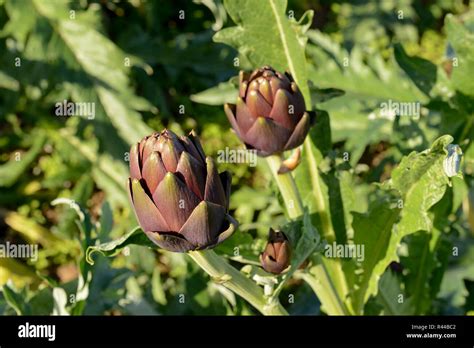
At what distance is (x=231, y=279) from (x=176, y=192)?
6.1 inches

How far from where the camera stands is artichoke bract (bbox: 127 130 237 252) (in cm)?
74

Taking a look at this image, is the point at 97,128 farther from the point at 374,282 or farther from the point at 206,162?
the point at 206,162

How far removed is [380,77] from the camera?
1829 mm

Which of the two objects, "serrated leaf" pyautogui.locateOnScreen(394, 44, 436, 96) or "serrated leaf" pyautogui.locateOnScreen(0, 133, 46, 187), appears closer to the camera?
"serrated leaf" pyautogui.locateOnScreen(394, 44, 436, 96)

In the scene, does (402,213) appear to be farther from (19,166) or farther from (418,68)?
(19,166)

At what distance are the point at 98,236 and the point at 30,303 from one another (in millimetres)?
174

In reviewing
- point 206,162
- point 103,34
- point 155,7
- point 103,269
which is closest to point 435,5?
point 155,7

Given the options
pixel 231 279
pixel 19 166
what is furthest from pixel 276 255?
pixel 19 166

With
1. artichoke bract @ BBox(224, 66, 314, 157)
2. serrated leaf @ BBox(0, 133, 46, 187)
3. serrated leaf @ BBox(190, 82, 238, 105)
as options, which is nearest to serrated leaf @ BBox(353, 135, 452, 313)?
artichoke bract @ BBox(224, 66, 314, 157)

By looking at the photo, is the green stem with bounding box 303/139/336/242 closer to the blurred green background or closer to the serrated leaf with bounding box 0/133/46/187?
the blurred green background

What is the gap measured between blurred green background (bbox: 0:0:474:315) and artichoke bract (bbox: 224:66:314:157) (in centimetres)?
31

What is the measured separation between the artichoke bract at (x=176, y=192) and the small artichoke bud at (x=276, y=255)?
Result: 13 cm

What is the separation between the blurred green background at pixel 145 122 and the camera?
1347 mm

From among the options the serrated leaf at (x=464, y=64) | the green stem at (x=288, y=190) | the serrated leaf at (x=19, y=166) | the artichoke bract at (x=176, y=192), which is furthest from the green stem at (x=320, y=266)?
the serrated leaf at (x=19, y=166)
